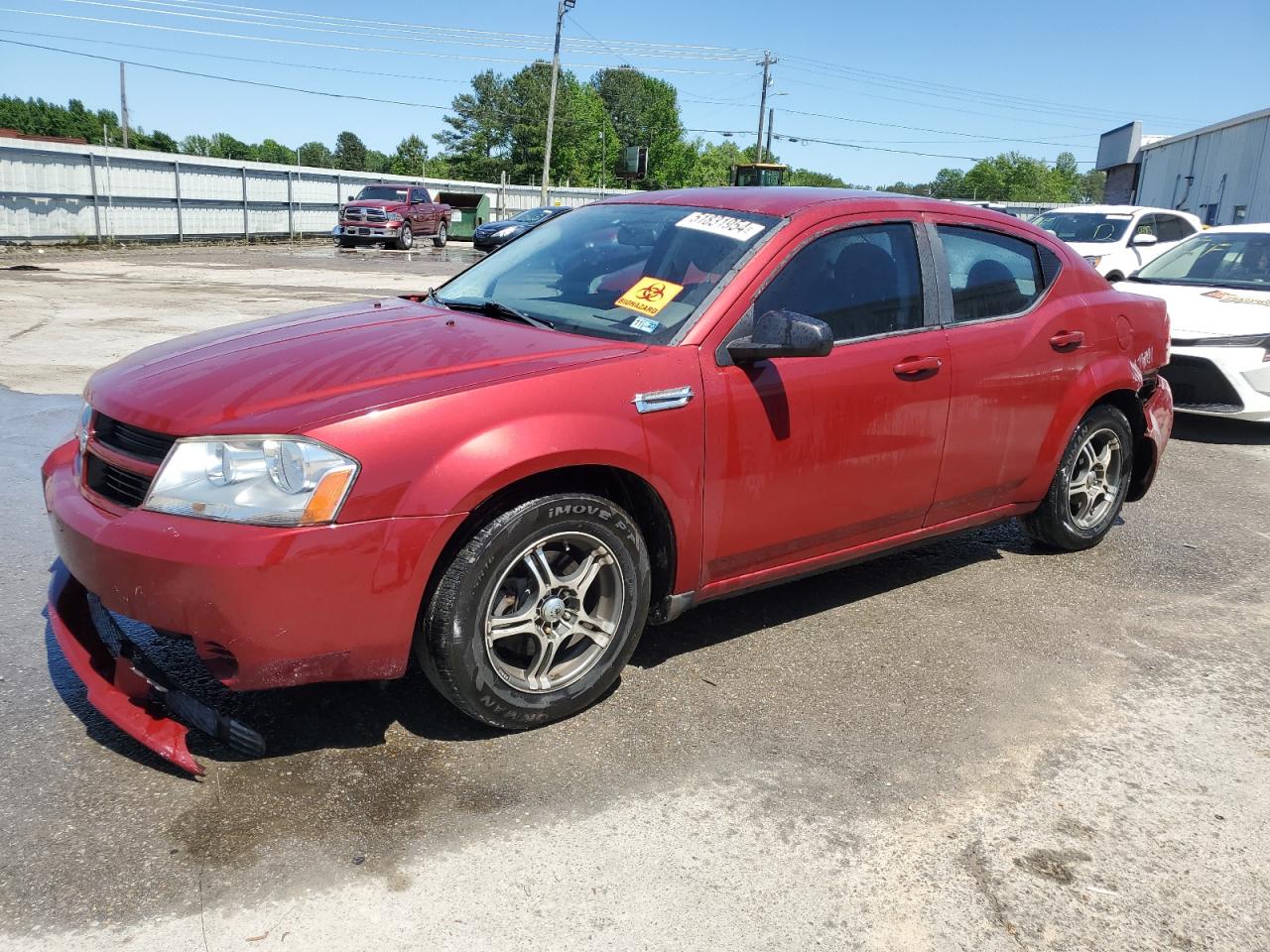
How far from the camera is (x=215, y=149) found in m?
130

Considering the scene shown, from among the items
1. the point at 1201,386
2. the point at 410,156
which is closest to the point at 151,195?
the point at 1201,386

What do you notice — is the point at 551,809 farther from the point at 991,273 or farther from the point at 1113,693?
the point at 991,273

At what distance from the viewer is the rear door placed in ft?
13.6

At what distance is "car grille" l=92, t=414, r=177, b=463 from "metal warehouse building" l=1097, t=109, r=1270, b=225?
102 feet

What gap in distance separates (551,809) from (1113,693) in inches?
83.2

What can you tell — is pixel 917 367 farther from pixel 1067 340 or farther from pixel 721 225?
pixel 1067 340

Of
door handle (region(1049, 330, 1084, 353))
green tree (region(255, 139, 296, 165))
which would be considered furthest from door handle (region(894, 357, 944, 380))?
green tree (region(255, 139, 296, 165))

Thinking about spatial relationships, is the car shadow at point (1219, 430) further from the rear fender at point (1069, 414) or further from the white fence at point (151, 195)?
the white fence at point (151, 195)

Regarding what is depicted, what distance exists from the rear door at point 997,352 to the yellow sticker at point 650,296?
3.98ft

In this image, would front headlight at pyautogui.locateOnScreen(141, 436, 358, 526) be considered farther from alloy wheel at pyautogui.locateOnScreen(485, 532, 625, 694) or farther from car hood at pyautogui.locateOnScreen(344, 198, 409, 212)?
car hood at pyautogui.locateOnScreen(344, 198, 409, 212)

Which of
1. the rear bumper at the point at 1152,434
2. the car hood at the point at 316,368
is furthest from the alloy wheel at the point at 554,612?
the rear bumper at the point at 1152,434

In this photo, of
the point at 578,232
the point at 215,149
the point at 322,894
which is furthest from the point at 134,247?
the point at 215,149

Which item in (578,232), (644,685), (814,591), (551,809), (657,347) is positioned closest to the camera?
(551,809)

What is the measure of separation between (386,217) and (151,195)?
6358 millimetres
